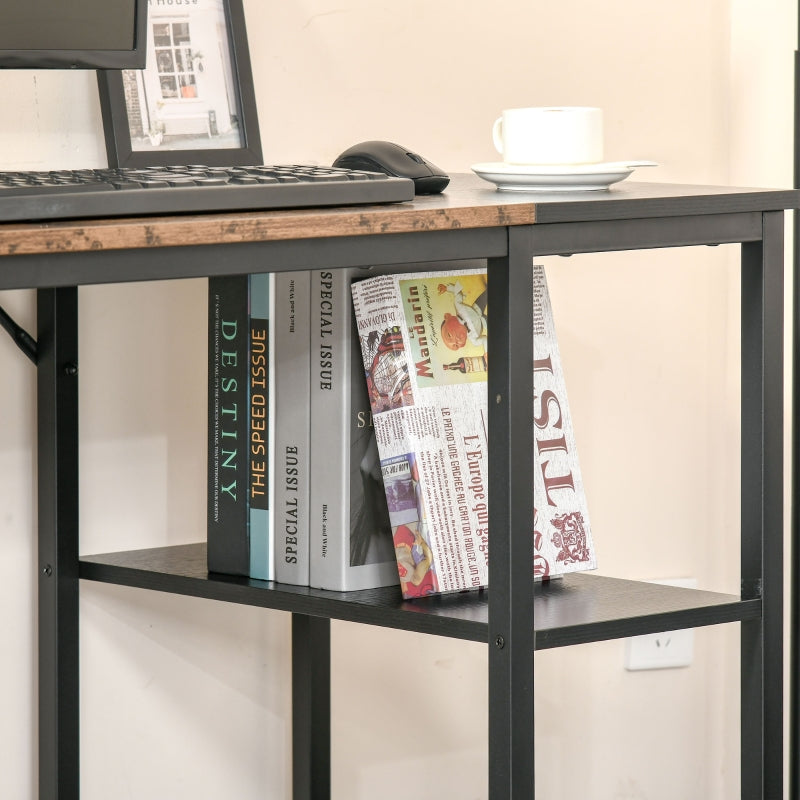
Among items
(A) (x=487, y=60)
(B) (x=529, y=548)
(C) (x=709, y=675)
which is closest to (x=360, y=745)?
(C) (x=709, y=675)

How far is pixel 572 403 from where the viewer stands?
1.54 metres

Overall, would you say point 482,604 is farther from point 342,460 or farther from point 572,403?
→ point 572,403

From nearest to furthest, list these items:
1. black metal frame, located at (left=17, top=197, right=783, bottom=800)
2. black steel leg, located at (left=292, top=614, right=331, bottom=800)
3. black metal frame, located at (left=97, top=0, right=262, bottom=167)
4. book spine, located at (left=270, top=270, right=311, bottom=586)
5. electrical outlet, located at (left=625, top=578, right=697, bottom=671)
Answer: black metal frame, located at (left=17, top=197, right=783, bottom=800) < book spine, located at (left=270, top=270, right=311, bottom=586) < black metal frame, located at (left=97, top=0, right=262, bottom=167) < black steel leg, located at (left=292, top=614, right=331, bottom=800) < electrical outlet, located at (left=625, top=578, right=697, bottom=671)

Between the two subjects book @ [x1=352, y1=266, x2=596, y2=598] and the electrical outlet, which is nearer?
book @ [x1=352, y1=266, x2=596, y2=598]

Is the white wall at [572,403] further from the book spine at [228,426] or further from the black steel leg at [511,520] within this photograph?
the black steel leg at [511,520]

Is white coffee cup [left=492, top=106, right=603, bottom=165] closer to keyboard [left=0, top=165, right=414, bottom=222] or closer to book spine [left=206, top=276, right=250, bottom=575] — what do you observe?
keyboard [left=0, top=165, right=414, bottom=222]

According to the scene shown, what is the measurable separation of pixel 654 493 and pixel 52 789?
0.76 m

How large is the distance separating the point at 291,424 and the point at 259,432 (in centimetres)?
4

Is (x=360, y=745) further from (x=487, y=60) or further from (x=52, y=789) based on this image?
(x=487, y=60)

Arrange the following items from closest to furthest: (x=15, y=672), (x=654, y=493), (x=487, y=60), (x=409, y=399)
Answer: (x=409, y=399) < (x=15, y=672) < (x=487, y=60) < (x=654, y=493)

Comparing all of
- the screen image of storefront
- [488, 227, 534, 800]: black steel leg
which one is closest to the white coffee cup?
[488, 227, 534, 800]: black steel leg

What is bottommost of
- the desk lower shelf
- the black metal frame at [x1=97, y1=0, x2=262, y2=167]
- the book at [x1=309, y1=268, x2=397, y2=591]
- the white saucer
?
the desk lower shelf

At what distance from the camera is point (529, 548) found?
93cm

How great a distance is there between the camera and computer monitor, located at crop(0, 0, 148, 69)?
97 centimetres
